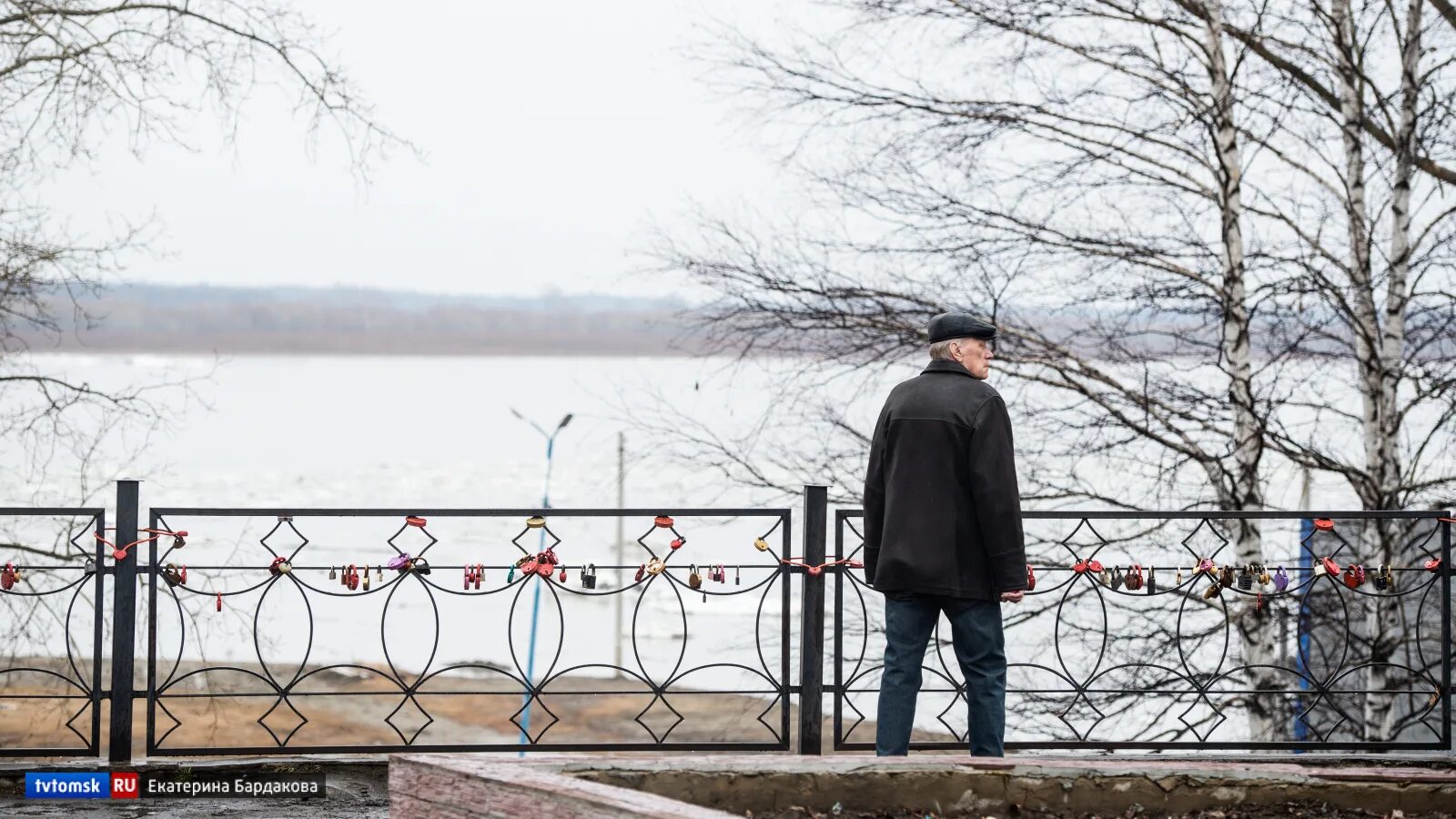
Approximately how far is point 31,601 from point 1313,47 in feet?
33.9

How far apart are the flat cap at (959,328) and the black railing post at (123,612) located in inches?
122

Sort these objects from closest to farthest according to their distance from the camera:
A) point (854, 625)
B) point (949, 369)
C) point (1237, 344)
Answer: point (949, 369)
point (1237, 344)
point (854, 625)

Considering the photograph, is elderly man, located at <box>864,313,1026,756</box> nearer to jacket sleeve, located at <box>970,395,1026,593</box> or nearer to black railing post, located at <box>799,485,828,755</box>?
jacket sleeve, located at <box>970,395,1026,593</box>

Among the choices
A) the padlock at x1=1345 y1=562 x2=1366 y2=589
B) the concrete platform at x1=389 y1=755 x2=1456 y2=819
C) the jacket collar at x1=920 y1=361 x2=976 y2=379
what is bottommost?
the concrete platform at x1=389 y1=755 x2=1456 y2=819

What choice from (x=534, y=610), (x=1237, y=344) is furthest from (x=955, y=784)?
(x=534, y=610)

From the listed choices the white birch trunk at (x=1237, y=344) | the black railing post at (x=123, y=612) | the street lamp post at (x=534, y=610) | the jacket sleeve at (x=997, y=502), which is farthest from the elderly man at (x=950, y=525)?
the white birch trunk at (x=1237, y=344)

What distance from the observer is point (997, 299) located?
1043 centimetres

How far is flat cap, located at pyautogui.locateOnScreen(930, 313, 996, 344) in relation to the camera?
460 cm

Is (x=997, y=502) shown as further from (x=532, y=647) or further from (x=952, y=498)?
(x=532, y=647)

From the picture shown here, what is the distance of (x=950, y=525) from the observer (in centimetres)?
446

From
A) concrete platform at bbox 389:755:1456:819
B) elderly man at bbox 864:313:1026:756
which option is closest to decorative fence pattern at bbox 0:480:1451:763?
concrete platform at bbox 389:755:1456:819

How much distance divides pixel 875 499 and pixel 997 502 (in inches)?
18.8

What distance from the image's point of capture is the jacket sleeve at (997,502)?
14.3 ft

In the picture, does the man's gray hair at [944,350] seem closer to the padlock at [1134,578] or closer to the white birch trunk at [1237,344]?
the padlock at [1134,578]
